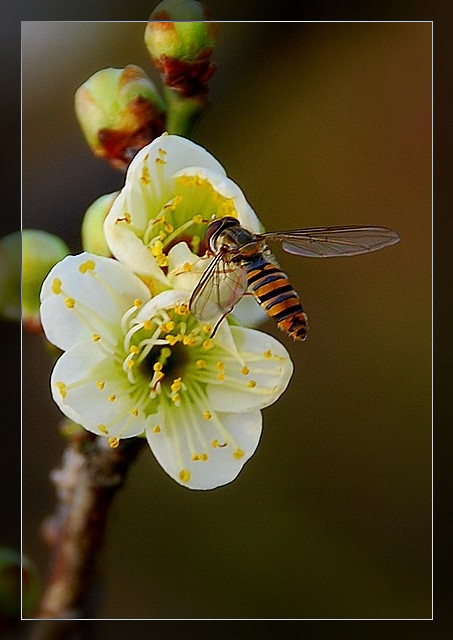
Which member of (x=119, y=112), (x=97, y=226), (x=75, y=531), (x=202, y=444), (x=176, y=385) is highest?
(x=119, y=112)

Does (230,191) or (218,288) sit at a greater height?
(230,191)

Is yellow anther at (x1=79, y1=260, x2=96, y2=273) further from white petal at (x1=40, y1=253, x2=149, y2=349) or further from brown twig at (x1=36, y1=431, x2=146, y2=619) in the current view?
brown twig at (x1=36, y1=431, x2=146, y2=619)

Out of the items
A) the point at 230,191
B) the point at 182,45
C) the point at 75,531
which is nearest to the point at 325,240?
the point at 230,191

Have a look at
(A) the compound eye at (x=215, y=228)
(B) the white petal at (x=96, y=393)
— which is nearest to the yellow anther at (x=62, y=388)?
(B) the white petal at (x=96, y=393)

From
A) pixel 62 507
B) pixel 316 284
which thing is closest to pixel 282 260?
pixel 316 284

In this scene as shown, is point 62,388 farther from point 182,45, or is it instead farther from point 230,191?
point 182,45

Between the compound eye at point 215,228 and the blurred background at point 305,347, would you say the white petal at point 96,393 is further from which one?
the compound eye at point 215,228

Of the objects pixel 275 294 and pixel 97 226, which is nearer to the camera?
pixel 275 294
